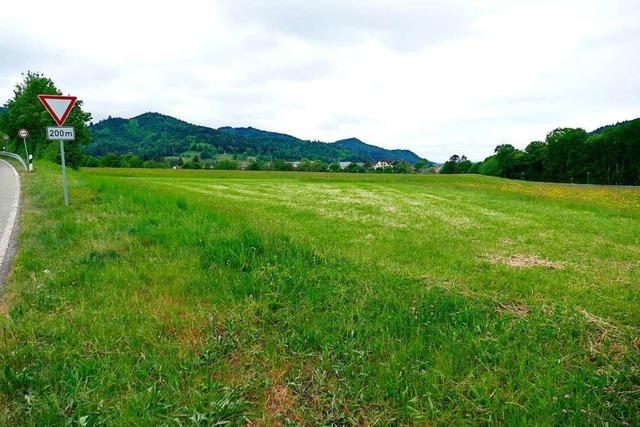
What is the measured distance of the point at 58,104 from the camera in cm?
1202

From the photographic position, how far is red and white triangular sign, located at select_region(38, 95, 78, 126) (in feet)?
38.9

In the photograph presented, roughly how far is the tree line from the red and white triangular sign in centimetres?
11517

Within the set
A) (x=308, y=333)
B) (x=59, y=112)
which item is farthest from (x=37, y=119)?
(x=308, y=333)

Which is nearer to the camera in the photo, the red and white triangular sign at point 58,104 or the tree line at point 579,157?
the red and white triangular sign at point 58,104

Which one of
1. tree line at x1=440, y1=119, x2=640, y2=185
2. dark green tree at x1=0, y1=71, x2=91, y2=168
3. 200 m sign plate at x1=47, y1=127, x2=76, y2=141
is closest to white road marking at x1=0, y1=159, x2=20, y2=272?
200 m sign plate at x1=47, y1=127, x2=76, y2=141

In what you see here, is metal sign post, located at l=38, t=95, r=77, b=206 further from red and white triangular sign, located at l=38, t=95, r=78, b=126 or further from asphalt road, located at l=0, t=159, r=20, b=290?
asphalt road, located at l=0, t=159, r=20, b=290

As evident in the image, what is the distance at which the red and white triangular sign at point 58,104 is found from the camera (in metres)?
11.9

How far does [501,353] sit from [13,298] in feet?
20.8

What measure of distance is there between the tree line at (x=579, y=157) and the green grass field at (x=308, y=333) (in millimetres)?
111052

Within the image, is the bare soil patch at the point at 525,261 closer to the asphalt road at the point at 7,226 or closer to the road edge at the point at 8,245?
the road edge at the point at 8,245

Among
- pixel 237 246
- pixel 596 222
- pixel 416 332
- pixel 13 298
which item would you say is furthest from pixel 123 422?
pixel 596 222

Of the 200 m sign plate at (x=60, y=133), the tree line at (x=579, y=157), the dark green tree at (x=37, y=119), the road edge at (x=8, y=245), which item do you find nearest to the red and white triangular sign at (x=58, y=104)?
the 200 m sign plate at (x=60, y=133)

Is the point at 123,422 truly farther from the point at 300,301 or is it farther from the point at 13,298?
the point at 13,298

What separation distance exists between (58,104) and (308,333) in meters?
12.7
